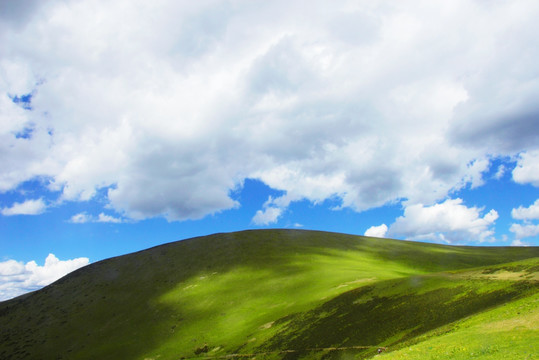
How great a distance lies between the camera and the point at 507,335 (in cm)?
2814

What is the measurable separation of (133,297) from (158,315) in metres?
23.7

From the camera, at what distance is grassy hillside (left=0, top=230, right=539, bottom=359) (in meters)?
44.0

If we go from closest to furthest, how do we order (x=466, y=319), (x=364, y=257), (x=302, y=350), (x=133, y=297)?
(x=466, y=319)
(x=302, y=350)
(x=133, y=297)
(x=364, y=257)

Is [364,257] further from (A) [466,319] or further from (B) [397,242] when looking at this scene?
(A) [466,319]

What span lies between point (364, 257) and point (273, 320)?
74.4m

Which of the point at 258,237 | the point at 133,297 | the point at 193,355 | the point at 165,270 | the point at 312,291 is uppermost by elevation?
the point at 258,237

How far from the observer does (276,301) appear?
84688 millimetres

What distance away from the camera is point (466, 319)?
125 feet

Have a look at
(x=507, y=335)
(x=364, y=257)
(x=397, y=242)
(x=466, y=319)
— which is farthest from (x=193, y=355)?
(x=397, y=242)

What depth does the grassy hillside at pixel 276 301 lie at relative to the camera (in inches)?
1734

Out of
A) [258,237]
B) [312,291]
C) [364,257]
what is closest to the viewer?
[312,291]

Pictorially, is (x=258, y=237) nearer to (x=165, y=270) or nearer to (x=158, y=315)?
(x=165, y=270)

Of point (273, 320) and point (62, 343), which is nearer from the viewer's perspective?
point (273, 320)

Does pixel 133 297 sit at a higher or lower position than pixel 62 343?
higher
